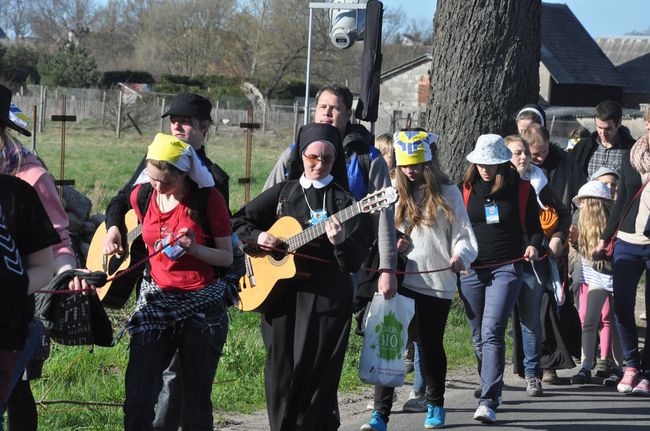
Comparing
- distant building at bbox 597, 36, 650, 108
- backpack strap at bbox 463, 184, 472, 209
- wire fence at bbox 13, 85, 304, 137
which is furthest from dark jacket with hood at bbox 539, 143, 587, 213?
distant building at bbox 597, 36, 650, 108

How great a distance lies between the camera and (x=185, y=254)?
525 cm

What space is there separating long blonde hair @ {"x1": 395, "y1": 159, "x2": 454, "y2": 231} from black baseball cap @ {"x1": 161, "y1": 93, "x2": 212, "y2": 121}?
1436mm

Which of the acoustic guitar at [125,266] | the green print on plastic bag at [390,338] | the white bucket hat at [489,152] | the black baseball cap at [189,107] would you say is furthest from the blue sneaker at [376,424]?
the black baseball cap at [189,107]

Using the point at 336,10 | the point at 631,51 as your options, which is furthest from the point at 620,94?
the point at 336,10

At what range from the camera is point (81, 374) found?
24.7ft

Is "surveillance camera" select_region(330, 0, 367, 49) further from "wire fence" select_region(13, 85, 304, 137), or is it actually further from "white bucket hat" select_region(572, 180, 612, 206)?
"wire fence" select_region(13, 85, 304, 137)

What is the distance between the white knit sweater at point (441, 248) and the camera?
273 inches

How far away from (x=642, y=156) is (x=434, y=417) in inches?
112

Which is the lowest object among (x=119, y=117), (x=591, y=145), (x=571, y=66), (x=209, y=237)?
(x=209, y=237)

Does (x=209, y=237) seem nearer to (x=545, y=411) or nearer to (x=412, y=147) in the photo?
(x=412, y=147)

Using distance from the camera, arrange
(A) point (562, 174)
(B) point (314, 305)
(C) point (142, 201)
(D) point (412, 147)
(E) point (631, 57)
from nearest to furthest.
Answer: (C) point (142, 201), (B) point (314, 305), (D) point (412, 147), (A) point (562, 174), (E) point (631, 57)

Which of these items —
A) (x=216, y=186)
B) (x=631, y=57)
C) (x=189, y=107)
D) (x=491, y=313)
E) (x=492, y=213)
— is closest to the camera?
(x=216, y=186)

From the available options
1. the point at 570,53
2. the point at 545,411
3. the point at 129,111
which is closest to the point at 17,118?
the point at 545,411

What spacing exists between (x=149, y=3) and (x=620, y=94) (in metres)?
39.9
